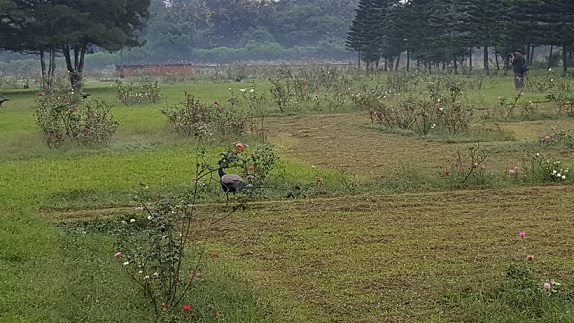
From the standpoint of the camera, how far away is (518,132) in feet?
41.4

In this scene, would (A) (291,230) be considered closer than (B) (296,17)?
Yes

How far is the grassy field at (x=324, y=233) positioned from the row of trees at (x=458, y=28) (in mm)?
19154

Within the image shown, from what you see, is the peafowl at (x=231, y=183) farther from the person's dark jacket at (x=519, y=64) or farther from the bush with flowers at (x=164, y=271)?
the person's dark jacket at (x=519, y=64)

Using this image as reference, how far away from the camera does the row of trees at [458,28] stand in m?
29.0

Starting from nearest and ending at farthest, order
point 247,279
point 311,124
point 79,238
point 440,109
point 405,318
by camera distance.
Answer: point 405,318 → point 247,279 → point 79,238 → point 440,109 → point 311,124

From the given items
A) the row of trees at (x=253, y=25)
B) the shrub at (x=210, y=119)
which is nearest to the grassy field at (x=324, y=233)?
the shrub at (x=210, y=119)

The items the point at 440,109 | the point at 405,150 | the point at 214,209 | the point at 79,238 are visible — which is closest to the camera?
the point at 79,238

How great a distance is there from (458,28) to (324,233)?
3026cm

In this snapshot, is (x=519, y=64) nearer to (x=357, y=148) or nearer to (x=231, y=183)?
(x=357, y=148)

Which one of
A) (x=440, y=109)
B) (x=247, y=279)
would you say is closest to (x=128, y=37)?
(x=440, y=109)

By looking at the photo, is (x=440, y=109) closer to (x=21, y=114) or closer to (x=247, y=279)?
(x=247, y=279)

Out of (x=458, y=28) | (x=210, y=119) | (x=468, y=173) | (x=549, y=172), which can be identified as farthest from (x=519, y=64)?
(x=458, y=28)

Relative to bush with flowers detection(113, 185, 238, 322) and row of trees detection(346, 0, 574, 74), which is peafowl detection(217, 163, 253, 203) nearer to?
bush with flowers detection(113, 185, 238, 322)

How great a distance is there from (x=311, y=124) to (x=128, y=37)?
17.2 meters
